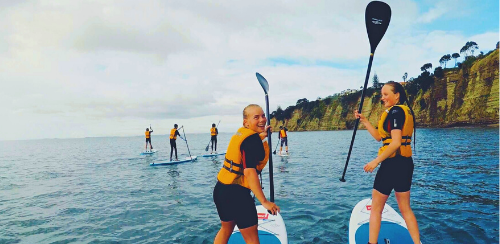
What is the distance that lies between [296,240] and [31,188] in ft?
46.5

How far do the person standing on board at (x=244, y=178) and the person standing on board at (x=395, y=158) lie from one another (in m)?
1.49

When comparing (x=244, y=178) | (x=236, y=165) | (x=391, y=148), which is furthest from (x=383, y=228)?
(x=236, y=165)

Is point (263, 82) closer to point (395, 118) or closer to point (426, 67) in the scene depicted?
point (395, 118)

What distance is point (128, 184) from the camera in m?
13.5

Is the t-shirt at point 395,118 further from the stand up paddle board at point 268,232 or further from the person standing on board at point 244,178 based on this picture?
the stand up paddle board at point 268,232

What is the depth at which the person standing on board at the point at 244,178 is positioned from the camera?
3129 millimetres

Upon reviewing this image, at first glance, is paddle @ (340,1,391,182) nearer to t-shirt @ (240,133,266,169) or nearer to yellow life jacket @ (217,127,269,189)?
t-shirt @ (240,133,266,169)

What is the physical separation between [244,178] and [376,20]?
3.65 m

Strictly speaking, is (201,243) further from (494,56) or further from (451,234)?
(494,56)

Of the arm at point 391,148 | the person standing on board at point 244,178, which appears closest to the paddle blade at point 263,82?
the person standing on board at point 244,178

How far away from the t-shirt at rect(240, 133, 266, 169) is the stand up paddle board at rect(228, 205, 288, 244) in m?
2.32

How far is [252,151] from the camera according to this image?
3.11 m

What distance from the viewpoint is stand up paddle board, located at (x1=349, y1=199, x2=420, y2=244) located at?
4.60m

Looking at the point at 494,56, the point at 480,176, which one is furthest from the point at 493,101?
the point at 480,176
